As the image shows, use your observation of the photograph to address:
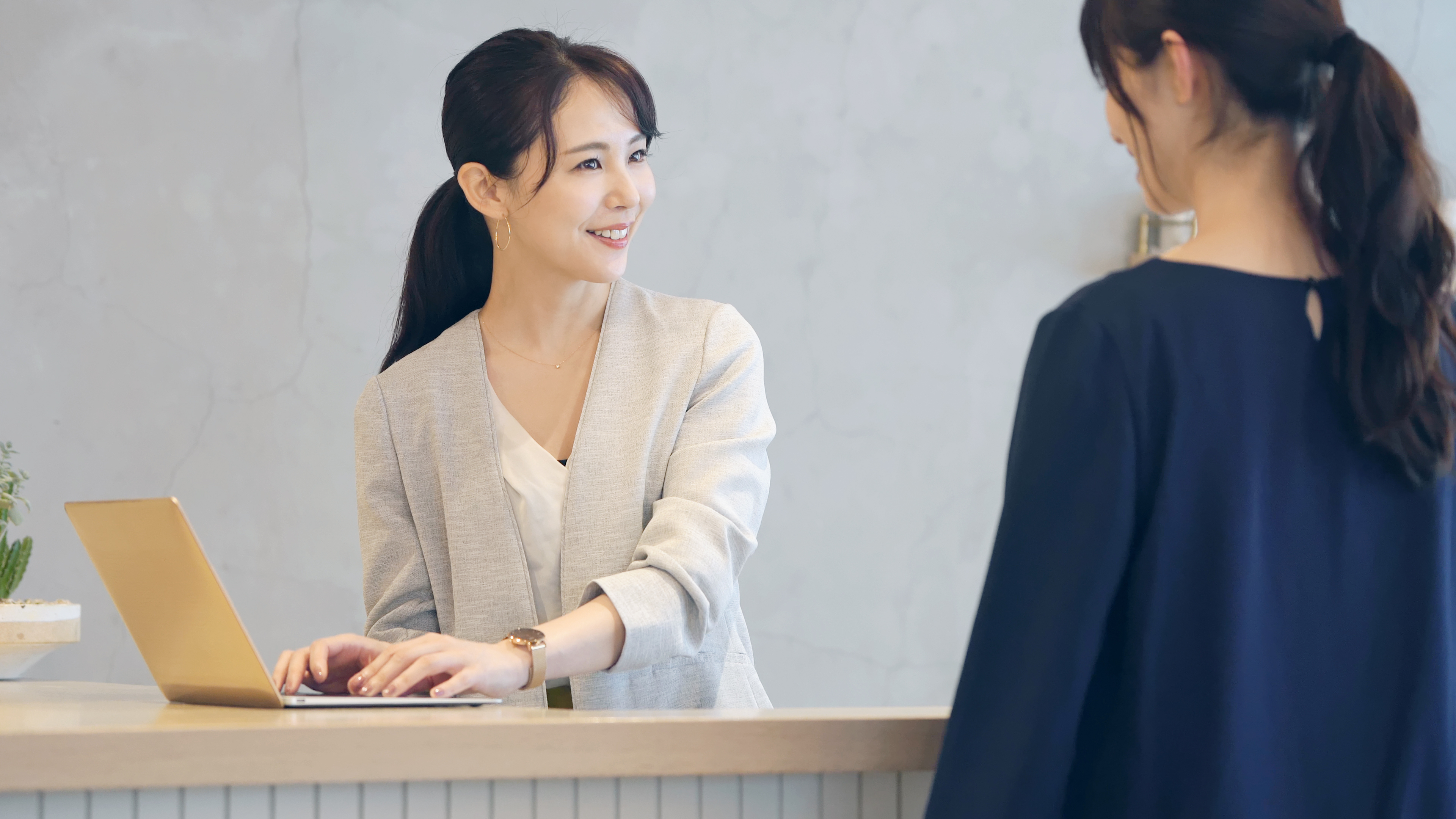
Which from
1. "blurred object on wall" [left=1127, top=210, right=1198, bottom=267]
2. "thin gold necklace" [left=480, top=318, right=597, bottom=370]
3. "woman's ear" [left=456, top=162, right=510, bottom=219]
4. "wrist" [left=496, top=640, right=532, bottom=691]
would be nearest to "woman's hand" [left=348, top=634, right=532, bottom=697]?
"wrist" [left=496, top=640, right=532, bottom=691]

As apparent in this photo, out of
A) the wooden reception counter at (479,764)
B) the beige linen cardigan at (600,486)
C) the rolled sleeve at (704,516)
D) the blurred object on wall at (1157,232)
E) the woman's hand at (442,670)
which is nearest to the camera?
the wooden reception counter at (479,764)

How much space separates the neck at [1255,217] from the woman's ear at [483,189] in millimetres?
908

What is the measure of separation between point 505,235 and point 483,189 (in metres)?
0.07

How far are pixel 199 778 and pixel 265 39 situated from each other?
6.38 feet

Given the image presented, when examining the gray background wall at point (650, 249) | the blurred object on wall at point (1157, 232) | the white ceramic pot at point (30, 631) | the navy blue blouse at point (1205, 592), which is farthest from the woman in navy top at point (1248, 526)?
the blurred object on wall at point (1157, 232)

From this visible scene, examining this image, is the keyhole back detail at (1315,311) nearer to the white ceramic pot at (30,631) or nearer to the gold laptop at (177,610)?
the gold laptop at (177,610)

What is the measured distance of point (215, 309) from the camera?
241cm

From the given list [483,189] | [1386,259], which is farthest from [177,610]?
[1386,259]

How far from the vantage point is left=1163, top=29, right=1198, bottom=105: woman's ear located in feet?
2.54

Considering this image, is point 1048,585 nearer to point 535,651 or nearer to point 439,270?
point 535,651

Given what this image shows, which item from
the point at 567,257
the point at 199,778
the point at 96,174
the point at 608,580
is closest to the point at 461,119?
the point at 567,257

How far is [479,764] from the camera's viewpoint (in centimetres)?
85

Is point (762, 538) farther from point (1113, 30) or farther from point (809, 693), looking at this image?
point (1113, 30)

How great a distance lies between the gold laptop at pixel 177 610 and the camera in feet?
3.15
